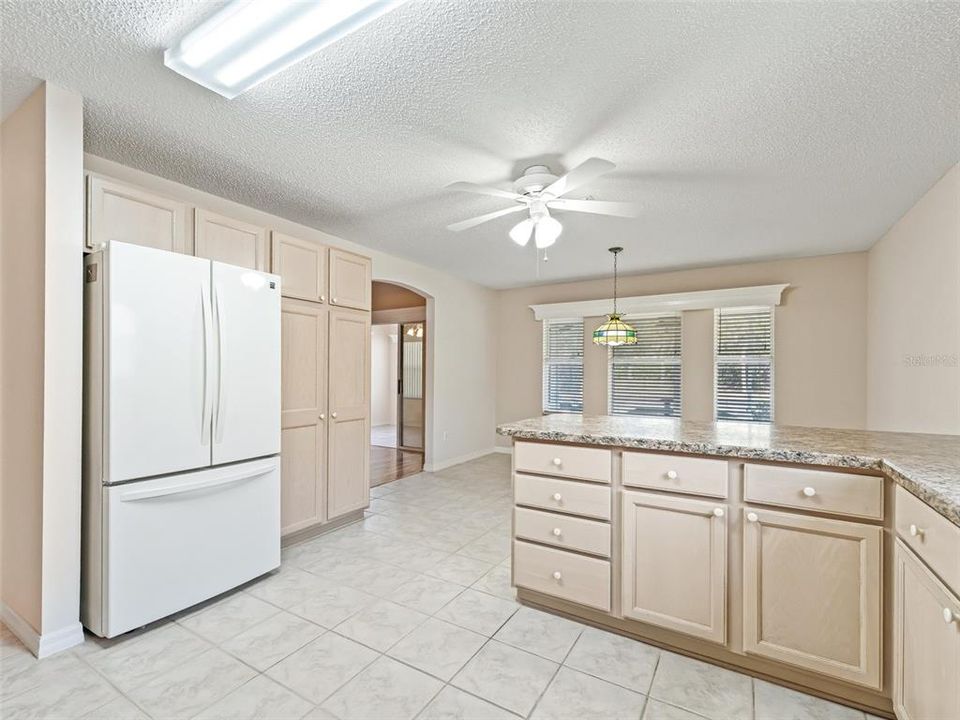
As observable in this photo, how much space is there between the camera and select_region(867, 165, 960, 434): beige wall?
268 centimetres

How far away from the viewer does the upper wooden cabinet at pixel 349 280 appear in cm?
335

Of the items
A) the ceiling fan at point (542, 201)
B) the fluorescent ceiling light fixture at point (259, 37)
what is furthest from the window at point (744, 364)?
the fluorescent ceiling light fixture at point (259, 37)

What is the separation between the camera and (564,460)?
2.17 metres

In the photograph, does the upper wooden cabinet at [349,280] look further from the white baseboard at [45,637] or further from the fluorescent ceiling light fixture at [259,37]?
the white baseboard at [45,637]

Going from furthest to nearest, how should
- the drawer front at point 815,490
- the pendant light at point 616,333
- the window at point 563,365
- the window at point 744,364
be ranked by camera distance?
the window at point 563,365, the window at point 744,364, the pendant light at point 616,333, the drawer front at point 815,490

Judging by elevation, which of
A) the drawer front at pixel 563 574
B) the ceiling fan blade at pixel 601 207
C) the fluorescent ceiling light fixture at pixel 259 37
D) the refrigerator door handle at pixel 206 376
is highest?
the fluorescent ceiling light fixture at pixel 259 37

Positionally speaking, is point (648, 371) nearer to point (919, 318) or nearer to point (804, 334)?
point (804, 334)

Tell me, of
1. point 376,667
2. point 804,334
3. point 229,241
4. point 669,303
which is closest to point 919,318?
point 804,334

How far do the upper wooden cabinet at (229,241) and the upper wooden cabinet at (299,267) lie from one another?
3.6 inches

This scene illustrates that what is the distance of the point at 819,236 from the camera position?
4.05m

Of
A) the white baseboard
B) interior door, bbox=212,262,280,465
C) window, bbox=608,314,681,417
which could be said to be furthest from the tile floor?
window, bbox=608,314,681,417

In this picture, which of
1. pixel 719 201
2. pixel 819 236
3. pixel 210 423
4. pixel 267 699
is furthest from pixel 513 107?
pixel 819 236

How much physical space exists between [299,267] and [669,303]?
14.2ft

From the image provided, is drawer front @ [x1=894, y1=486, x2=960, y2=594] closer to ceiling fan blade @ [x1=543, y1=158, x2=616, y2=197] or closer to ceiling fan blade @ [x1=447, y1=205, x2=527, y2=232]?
ceiling fan blade @ [x1=543, y1=158, x2=616, y2=197]
